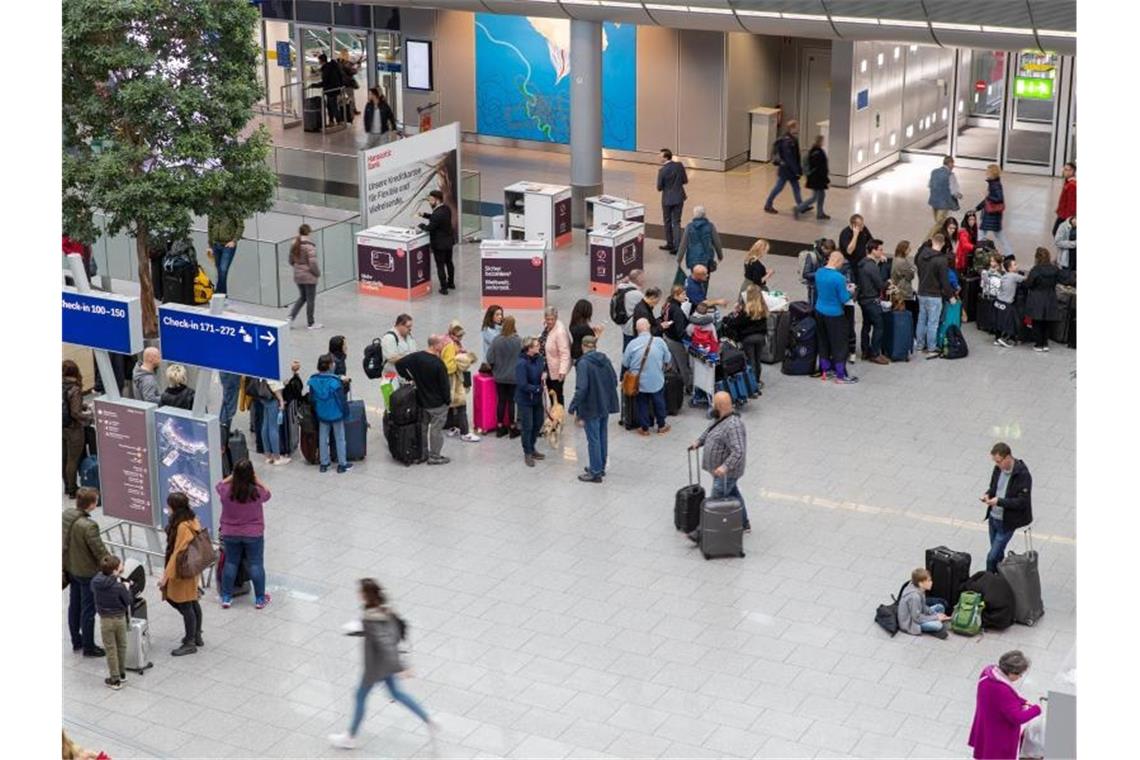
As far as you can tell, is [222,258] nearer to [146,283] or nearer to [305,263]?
[305,263]

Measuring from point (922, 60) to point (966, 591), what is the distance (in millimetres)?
19044

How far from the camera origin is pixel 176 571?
12.6 metres

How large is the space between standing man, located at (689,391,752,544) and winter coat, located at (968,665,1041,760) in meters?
4.12

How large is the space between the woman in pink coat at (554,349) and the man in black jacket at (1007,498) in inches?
185

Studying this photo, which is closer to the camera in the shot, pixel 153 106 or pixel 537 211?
pixel 153 106

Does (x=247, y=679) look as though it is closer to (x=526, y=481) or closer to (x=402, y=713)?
(x=402, y=713)

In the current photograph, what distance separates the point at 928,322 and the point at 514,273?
511 cm

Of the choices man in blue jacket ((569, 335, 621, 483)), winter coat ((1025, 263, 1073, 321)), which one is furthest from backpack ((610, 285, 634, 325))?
winter coat ((1025, 263, 1073, 321))

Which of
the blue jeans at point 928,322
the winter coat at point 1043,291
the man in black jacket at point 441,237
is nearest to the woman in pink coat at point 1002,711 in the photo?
the blue jeans at point 928,322

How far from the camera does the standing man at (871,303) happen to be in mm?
19031

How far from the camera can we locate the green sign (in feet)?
94.7

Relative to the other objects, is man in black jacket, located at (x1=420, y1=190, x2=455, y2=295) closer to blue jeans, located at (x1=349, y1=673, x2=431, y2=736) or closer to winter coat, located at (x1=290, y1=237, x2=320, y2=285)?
winter coat, located at (x1=290, y1=237, x2=320, y2=285)

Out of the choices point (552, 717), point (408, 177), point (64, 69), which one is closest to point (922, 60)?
point (408, 177)

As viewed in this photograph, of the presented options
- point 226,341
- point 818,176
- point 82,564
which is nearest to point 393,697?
point 82,564
